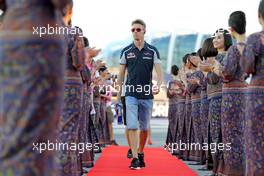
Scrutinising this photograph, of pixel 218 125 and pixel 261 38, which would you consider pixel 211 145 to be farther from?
pixel 261 38

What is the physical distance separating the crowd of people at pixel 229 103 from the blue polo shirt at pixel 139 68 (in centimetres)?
62

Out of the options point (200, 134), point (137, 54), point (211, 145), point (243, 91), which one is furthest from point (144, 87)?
point (243, 91)

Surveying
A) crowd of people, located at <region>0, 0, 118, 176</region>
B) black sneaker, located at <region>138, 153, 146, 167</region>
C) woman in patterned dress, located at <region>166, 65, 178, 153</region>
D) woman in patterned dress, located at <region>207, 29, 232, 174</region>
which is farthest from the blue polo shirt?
crowd of people, located at <region>0, 0, 118, 176</region>

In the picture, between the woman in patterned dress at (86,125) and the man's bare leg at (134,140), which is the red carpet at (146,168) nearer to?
the woman in patterned dress at (86,125)

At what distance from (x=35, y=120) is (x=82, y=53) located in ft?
9.00

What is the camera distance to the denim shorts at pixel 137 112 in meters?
8.52

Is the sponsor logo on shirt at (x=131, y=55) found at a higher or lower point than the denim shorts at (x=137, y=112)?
higher

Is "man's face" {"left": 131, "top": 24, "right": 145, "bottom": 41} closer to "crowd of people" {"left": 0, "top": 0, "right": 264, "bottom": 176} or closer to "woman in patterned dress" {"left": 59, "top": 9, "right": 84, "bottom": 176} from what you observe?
"crowd of people" {"left": 0, "top": 0, "right": 264, "bottom": 176}

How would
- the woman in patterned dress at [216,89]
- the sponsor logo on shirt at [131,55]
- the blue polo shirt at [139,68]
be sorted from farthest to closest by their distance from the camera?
the sponsor logo on shirt at [131,55] → the blue polo shirt at [139,68] → the woman in patterned dress at [216,89]

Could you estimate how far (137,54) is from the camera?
29.0 feet

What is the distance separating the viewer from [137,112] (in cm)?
870

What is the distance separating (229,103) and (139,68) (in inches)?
104

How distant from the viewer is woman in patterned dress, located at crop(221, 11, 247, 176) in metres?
6.09

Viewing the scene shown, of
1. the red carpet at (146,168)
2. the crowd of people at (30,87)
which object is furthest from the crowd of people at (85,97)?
the red carpet at (146,168)
